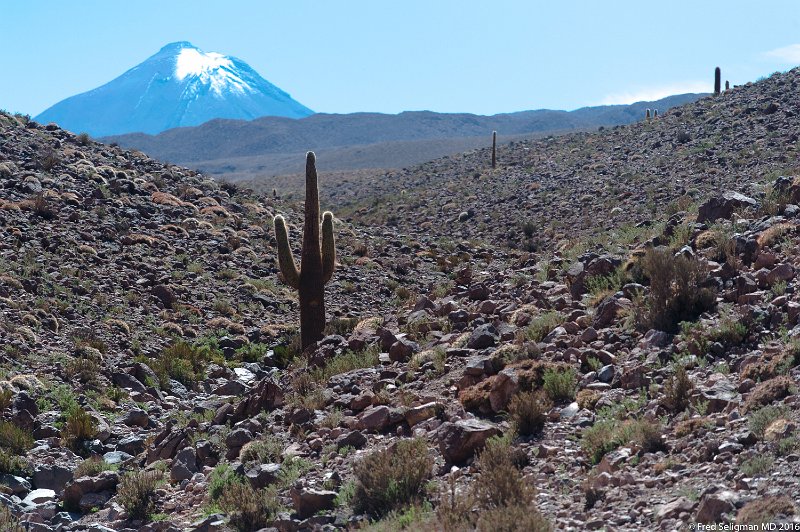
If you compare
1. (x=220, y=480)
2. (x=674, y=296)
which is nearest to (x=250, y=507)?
(x=220, y=480)

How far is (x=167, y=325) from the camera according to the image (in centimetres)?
2119

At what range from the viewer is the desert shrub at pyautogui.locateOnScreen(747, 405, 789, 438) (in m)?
7.31

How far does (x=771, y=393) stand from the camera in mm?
7973

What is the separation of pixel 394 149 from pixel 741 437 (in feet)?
381

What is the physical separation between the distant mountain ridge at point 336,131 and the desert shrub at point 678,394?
131 m

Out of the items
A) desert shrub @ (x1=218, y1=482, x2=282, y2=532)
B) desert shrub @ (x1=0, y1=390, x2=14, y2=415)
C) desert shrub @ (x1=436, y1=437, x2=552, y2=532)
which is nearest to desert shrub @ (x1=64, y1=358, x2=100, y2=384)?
desert shrub @ (x1=0, y1=390, x2=14, y2=415)

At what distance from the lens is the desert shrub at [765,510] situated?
591 cm

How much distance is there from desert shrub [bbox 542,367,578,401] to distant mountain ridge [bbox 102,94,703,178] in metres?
130

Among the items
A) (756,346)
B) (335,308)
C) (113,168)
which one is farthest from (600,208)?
(756,346)

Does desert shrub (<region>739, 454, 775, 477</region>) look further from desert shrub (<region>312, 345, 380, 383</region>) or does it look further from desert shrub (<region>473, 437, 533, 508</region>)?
desert shrub (<region>312, 345, 380, 383</region>)

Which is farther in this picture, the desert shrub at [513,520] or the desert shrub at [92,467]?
the desert shrub at [92,467]

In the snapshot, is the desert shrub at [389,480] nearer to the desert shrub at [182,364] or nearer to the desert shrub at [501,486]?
the desert shrub at [501,486]

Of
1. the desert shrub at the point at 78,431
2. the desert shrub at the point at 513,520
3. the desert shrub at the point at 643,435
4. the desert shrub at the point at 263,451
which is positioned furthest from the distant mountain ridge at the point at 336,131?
the desert shrub at the point at 513,520

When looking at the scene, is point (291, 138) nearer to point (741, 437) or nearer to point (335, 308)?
point (335, 308)
